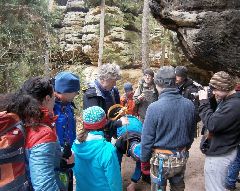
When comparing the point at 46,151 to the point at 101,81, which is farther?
the point at 101,81

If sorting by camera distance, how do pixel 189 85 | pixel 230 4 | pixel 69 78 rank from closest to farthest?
pixel 69 78
pixel 230 4
pixel 189 85

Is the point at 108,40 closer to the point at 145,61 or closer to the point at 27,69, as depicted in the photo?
the point at 145,61

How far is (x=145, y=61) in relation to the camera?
20.2m

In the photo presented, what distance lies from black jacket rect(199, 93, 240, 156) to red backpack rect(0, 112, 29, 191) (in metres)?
2.34

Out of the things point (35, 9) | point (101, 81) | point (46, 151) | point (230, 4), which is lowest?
point (46, 151)

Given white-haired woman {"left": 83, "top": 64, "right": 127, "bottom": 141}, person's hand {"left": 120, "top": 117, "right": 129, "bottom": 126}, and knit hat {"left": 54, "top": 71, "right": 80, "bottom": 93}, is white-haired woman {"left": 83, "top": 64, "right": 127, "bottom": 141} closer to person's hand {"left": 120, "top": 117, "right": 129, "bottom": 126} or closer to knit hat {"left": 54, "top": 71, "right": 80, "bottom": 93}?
person's hand {"left": 120, "top": 117, "right": 129, "bottom": 126}

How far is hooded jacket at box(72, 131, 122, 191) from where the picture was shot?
346 cm

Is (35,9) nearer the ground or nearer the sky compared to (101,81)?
nearer the sky

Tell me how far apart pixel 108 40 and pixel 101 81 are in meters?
19.9

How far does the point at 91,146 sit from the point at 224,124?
1630mm

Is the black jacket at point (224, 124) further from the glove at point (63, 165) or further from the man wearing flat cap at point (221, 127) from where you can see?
the glove at point (63, 165)

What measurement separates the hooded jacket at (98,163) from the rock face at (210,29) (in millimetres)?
2899

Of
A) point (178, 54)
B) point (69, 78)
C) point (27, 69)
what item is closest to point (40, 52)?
point (27, 69)

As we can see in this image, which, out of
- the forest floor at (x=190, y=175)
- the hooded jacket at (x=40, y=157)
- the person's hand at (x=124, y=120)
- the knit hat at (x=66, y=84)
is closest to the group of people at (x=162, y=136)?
the knit hat at (x=66, y=84)
